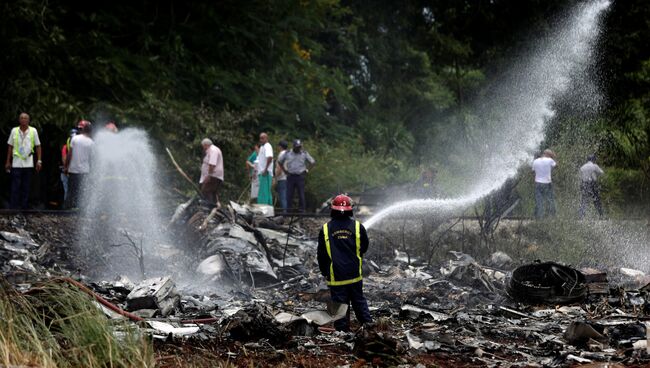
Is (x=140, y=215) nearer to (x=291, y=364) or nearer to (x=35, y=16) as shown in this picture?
(x=35, y=16)

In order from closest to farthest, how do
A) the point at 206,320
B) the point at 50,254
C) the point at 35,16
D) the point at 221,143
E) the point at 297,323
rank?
the point at 297,323 < the point at 206,320 < the point at 50,254 < the point at 35,16 < the point at 221,143

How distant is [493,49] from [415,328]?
1992 centimetres

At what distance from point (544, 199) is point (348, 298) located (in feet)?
36.1

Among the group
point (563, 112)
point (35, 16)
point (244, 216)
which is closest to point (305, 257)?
point (244, 216)

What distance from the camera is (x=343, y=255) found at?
975cm

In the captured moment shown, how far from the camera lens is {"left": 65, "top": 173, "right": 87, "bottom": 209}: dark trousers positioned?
53.8 feet

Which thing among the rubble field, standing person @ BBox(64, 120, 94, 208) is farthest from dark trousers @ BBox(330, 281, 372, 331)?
standing person @ BBox(64, 120, 94, 208)

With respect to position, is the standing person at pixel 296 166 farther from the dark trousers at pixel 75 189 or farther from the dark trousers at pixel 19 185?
the dark trousers at pixel 19 185

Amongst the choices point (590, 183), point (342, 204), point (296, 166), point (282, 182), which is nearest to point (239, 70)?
point (282, 182)

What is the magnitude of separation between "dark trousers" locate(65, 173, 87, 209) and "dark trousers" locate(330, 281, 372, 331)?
8119mm

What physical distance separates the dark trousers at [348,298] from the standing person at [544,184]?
33.0 feet

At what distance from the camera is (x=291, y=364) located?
8.04 metres

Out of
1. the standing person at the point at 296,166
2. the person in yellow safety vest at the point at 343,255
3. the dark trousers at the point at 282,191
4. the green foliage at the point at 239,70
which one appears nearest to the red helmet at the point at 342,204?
the person in yellow safety vest at the point at 343,255

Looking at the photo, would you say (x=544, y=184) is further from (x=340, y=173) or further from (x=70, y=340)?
(x=70, y=340)
